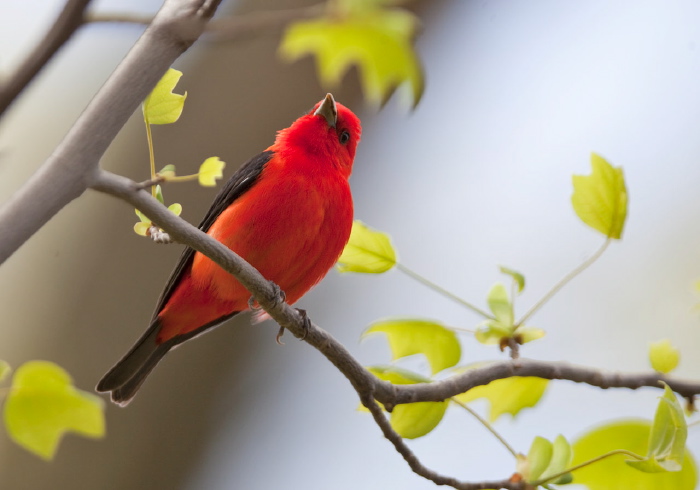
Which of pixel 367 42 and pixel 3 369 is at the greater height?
pixel 367 42

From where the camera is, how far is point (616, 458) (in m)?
1.82

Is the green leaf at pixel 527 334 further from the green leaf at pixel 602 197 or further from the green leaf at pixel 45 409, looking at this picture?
the green leaf at pixel 45 409

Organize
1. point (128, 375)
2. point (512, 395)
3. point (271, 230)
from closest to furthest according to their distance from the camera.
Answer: point (512, 395)
point (271, 230)
point (128, 375)

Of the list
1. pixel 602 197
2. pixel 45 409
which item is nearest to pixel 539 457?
pixel 602 197

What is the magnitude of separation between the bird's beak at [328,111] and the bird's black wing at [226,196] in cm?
25

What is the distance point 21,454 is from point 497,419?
2119 millimetres

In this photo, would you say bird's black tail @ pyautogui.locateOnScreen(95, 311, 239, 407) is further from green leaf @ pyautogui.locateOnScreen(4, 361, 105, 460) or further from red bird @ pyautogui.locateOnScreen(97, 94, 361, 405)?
green leaf @ pyautogui.locateOnScreen(4, 361, 105, 460)

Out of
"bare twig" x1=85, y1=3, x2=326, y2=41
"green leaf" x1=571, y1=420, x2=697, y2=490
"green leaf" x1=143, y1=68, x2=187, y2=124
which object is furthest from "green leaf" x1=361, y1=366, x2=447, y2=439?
"bare twig" x1=85, y1=3, x2=326, y2=41

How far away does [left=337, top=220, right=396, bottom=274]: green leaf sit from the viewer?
1.86m

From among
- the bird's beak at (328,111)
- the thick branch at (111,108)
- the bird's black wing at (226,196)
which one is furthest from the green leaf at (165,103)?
the bird's beak at (328,111)

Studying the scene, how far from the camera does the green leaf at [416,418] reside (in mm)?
1736

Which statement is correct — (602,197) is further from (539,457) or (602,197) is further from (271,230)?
(271,230)

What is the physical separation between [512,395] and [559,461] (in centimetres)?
34

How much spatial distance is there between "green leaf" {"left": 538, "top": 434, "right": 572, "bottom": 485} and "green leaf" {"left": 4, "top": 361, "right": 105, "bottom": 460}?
948mm
